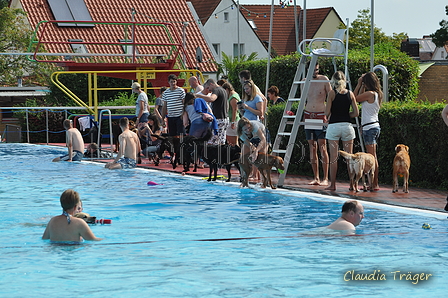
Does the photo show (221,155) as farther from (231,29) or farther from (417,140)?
(231,29)

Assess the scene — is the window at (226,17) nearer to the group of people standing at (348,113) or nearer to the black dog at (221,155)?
the black dog at (221,155)

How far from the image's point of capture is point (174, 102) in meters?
15.0

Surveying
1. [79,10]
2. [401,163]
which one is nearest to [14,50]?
[79,10]

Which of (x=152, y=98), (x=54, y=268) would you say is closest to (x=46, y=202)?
(x=54, y=268)

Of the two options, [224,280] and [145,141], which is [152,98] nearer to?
[145,141]

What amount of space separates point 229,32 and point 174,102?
165 ft

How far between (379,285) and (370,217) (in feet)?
9.66

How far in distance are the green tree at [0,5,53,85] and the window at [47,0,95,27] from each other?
1882 mm

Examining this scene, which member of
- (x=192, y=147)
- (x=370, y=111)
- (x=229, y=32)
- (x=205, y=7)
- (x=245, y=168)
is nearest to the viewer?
(x=370, y=111)

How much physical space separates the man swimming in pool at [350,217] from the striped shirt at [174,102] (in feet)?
23.6

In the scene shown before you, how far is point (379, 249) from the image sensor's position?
7.64 metres

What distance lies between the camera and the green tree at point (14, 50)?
39000mm

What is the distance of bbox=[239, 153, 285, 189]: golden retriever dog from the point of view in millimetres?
11461

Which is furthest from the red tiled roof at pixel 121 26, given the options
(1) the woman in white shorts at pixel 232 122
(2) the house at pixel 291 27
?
(1) the woman in white shorts at pixel 232 122
